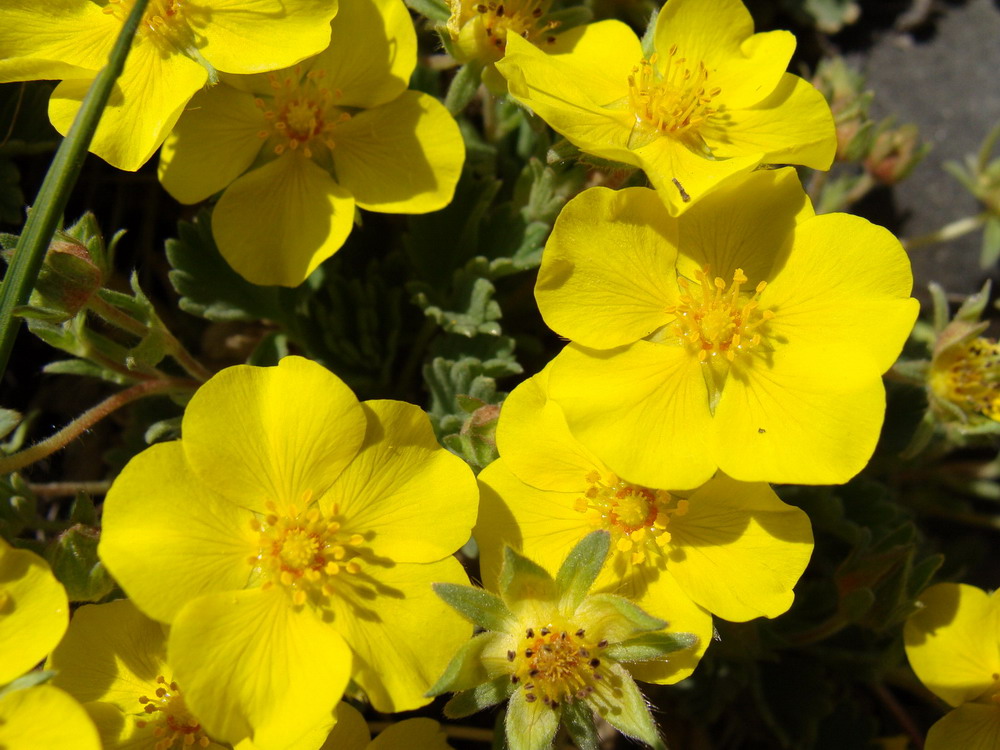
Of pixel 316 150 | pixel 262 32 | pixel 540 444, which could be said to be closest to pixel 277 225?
pixel 316 150

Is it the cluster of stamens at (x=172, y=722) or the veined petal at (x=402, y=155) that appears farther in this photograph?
the veined petal at (x=402, y=155)

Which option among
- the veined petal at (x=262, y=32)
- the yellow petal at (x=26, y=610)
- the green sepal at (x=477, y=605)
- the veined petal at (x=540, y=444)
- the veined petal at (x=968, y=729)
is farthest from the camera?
the veined petal at (x=968, y=729)

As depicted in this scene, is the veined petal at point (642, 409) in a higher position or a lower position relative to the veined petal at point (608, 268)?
lower

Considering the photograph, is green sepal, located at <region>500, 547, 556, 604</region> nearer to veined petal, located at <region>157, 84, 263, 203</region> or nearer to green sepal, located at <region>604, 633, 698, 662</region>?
green sepal, located at <region>604, 633, 698, 662</region>

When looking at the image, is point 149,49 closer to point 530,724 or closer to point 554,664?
point 554,664

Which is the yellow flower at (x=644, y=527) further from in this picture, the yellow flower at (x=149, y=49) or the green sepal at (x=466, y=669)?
the yellow flower at (x=149, y=49)

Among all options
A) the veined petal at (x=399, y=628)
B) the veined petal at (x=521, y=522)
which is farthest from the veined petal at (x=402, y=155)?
the veined petal at (x=399, y=628)
